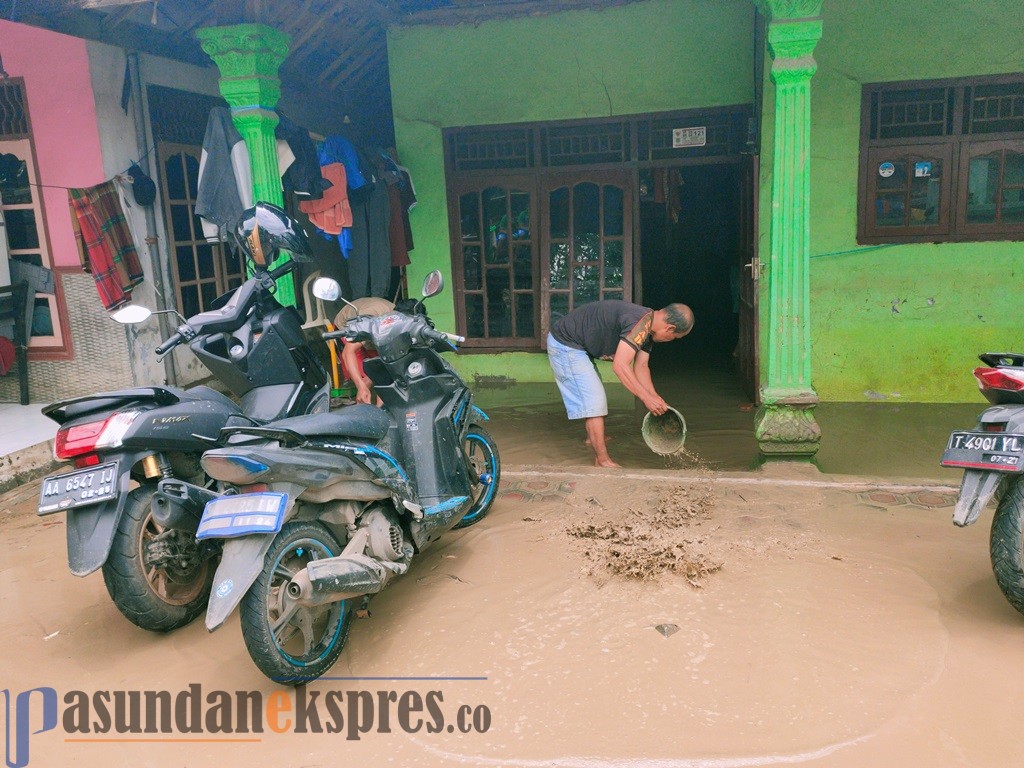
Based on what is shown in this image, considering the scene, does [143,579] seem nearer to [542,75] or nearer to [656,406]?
[656,406]

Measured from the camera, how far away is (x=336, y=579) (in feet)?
9.89

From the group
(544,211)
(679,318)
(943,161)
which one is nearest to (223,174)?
(544,211)

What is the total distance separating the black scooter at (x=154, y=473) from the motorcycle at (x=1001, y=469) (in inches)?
111

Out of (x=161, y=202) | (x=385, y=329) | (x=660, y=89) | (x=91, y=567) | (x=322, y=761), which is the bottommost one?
(x=322, y=761)

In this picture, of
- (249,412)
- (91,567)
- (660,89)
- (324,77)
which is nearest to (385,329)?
(249,412)

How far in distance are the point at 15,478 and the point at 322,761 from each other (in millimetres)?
4100

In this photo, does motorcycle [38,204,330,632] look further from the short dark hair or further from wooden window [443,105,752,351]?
wooden window [443,105,752,351]

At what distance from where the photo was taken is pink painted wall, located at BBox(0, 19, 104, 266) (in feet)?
22.1

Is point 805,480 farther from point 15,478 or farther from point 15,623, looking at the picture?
point 15,478

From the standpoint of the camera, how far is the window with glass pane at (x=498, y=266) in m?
8.09

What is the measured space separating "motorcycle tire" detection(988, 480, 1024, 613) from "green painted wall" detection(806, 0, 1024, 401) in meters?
4.18

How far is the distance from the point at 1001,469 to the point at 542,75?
19.0 feet

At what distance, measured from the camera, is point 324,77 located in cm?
865

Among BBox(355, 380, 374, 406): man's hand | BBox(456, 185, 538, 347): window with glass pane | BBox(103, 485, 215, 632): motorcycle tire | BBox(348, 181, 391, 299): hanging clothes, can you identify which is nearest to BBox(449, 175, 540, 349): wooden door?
BBox(456, 185, 538, 347): window with glass pane
